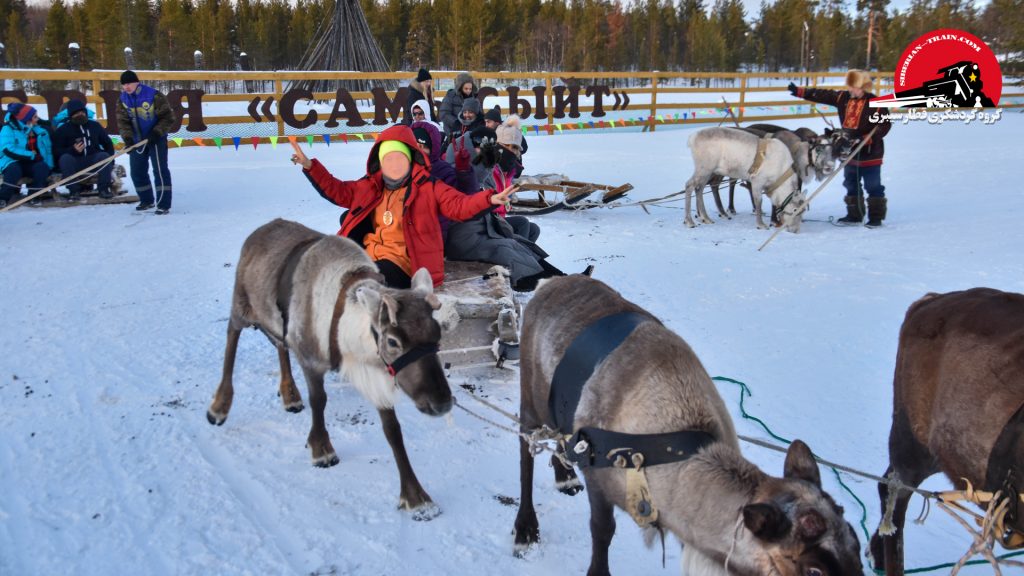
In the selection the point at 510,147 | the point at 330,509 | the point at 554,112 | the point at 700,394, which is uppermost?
the point at 554,112

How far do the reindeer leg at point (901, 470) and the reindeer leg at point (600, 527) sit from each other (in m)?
1.11

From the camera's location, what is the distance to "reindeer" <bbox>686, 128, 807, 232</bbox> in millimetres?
9359

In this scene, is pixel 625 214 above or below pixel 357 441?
above

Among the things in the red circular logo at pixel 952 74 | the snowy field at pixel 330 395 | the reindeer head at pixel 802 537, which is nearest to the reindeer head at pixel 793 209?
the snowy field at pixel 330 395

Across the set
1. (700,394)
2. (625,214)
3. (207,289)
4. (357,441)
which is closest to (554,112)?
(625,214)

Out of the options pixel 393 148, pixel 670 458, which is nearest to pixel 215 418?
pixel 393 148

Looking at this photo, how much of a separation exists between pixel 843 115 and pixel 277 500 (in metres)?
9.28

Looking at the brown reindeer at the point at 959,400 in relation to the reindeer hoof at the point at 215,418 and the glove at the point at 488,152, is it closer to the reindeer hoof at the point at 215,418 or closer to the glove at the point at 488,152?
the reindeer hoof at the point at 215,418

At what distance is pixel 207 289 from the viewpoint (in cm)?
655

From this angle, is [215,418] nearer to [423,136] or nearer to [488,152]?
[423,136]

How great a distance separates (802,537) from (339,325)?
225 cm

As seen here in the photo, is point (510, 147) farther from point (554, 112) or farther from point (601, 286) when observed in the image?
point (554, 112)

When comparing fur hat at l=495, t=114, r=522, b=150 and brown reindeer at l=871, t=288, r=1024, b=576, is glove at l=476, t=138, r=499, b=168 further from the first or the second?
brown reindeer at l=871, t=288, r=1024, b=576

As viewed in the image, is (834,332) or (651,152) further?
(651,152)
